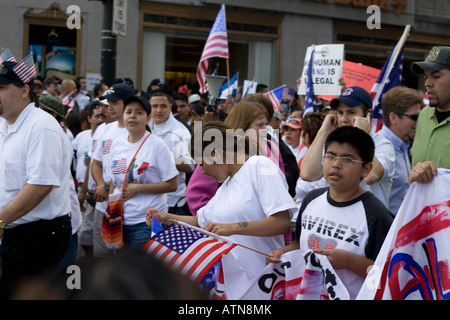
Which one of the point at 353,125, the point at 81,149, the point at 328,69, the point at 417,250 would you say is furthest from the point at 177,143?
the point at 417,250

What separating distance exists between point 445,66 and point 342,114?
1.07m

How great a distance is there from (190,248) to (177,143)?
3.44 metres

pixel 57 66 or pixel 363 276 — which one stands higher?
pixel 57 66

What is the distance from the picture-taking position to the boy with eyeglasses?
3.29 meters

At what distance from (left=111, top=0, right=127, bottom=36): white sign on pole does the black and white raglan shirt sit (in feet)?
23.1

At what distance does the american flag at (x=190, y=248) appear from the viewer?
3.43 meters

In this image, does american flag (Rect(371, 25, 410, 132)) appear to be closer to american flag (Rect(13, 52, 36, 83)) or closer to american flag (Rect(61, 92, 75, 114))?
american flag (Rect(13, 52, 36, 83))

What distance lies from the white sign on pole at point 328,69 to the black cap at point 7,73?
15.0 feet

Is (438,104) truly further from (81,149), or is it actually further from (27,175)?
(81,149)

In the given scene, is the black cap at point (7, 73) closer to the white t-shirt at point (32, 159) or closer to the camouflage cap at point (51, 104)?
the white t-shirt at point (32, 159)

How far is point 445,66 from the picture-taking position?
12.1 feet

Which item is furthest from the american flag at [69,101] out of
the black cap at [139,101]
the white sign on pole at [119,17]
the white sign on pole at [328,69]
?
the black cap at [139,101]
